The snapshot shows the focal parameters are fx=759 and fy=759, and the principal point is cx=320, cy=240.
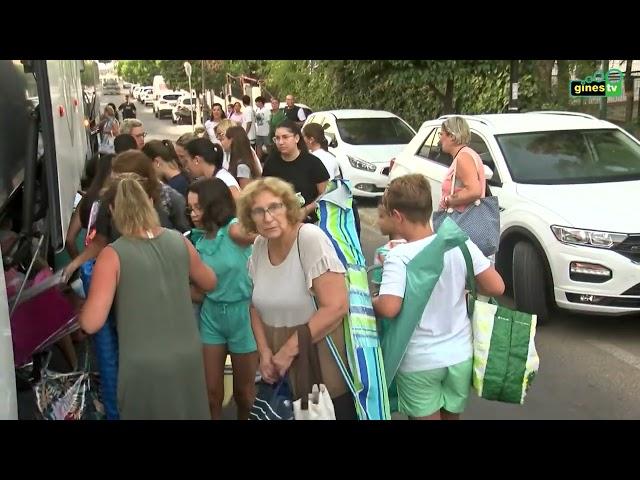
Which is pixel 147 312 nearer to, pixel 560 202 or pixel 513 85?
pixel 560 202

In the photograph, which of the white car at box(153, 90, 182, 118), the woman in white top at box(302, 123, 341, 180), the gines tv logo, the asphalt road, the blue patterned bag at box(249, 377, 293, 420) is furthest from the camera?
the white car at box(153, 90, 182, 118)

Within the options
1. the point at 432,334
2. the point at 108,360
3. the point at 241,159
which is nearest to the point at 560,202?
the point at 241,159

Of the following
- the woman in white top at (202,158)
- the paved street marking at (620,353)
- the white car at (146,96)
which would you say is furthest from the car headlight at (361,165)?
the white car at (146,96)

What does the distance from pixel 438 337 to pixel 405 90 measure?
18468 millimetres

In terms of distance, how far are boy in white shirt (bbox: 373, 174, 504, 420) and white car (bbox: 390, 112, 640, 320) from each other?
298 cm

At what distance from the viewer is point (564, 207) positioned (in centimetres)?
640

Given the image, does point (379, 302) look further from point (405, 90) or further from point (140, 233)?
point (405, 90)

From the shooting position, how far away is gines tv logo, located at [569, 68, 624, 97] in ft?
55.8

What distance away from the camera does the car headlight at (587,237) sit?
19.8 feet

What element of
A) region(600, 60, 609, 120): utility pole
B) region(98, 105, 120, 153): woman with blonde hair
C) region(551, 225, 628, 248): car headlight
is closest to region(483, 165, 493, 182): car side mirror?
region(551, 225, 628, 248): car headlight

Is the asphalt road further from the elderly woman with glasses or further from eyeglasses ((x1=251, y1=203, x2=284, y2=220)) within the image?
eyeglasses ((x1=251, y1=203, x2=284, y2=220))

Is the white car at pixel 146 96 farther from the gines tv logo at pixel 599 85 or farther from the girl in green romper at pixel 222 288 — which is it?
the girl in green romper at pixel 222 288

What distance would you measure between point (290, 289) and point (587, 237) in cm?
364
